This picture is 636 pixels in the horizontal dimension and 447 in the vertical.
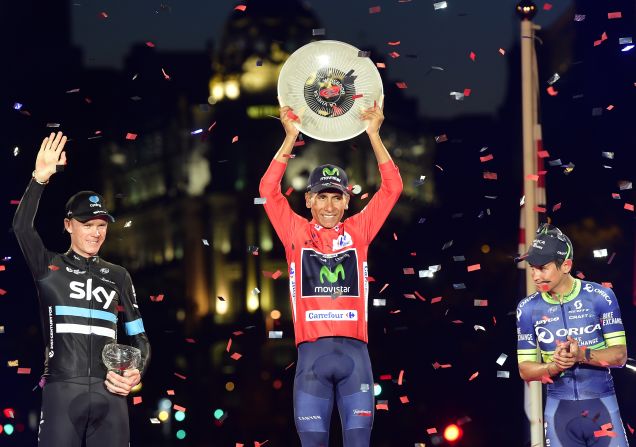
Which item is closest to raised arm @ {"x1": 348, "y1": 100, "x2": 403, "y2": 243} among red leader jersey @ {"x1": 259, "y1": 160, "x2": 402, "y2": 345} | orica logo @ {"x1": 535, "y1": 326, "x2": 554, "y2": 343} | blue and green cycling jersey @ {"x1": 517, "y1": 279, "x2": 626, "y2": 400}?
red leader jersey @ {"x1": 259, "y1": 160, "x2": 402, "y2": 345}

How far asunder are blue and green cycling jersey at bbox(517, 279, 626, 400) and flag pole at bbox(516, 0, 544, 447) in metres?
1.80

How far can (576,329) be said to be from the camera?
7184 millimetres

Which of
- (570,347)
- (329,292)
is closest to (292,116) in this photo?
(329,292)

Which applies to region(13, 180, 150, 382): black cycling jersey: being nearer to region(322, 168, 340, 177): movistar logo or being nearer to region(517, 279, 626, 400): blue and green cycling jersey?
region(322, 168, 340, 177): movistar logo

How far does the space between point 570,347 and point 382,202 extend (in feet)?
5.64

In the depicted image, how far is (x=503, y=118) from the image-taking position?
1211 centimetres

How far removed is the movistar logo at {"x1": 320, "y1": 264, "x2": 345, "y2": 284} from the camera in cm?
772

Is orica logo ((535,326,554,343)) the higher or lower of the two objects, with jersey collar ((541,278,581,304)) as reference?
lower

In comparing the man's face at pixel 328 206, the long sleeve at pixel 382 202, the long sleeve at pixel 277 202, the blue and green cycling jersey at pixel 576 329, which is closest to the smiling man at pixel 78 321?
the long sleeve at pixel 277 202

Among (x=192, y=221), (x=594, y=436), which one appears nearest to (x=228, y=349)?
(x=192, y=221)

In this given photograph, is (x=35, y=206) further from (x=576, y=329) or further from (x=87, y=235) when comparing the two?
(x=576, y=329)

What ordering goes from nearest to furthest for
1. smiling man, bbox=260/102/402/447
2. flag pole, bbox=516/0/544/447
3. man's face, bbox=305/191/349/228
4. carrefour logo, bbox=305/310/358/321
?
smiling man, bbox=260/102/402/447
carrefour logo, bbox=305/310/358/321
man's face, bbox=305/191/349/228
flag pole, bbox=516/0/544/447

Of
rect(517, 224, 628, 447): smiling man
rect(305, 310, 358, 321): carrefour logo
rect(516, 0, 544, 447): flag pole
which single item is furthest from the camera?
rect(516, 0, 544, 447): flag pole

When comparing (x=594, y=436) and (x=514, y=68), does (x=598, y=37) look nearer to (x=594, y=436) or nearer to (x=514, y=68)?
(x=514, y=68)
